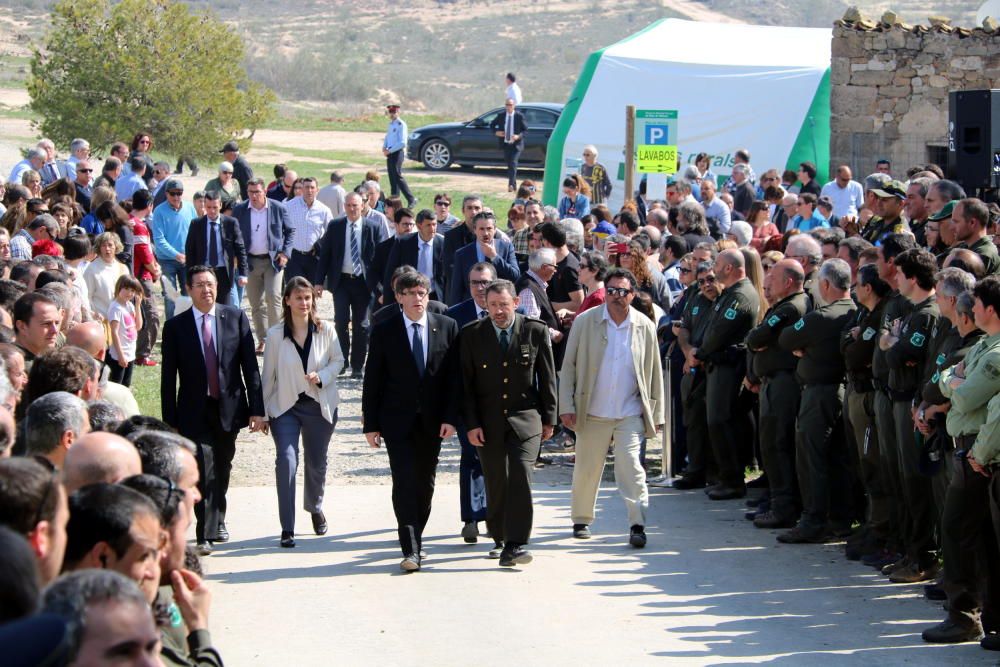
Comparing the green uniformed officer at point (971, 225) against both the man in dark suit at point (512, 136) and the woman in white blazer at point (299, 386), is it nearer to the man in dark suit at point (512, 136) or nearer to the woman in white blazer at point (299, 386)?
the woman in white blazer at point (299, 386)

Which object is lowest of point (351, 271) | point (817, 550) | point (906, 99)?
point (817, 550)

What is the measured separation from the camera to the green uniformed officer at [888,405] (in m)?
8.82

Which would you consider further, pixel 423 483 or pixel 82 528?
pixel 423 483

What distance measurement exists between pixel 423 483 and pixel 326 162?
25.5 meters

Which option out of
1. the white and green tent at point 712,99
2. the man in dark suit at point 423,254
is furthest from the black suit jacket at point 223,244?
the white and green tent at point 712,99

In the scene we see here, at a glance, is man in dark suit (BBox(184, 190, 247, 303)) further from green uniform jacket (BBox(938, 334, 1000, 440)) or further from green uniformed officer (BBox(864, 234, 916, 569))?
green uniform jacket (BBox(938, 334, 1000, 440))

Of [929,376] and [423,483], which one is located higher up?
[929,376]

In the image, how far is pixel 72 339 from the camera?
8.28 m

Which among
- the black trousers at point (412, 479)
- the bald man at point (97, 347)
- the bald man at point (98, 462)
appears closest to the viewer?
the bald man at point (98, 462)

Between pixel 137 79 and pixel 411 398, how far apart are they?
64.8 ft

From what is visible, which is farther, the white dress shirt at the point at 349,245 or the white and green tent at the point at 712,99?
the white and green tent at the point at 712,99

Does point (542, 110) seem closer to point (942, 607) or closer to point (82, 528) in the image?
point (942, 607)

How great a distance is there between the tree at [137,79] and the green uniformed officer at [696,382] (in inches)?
726

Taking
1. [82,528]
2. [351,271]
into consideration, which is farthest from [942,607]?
[351,271]
